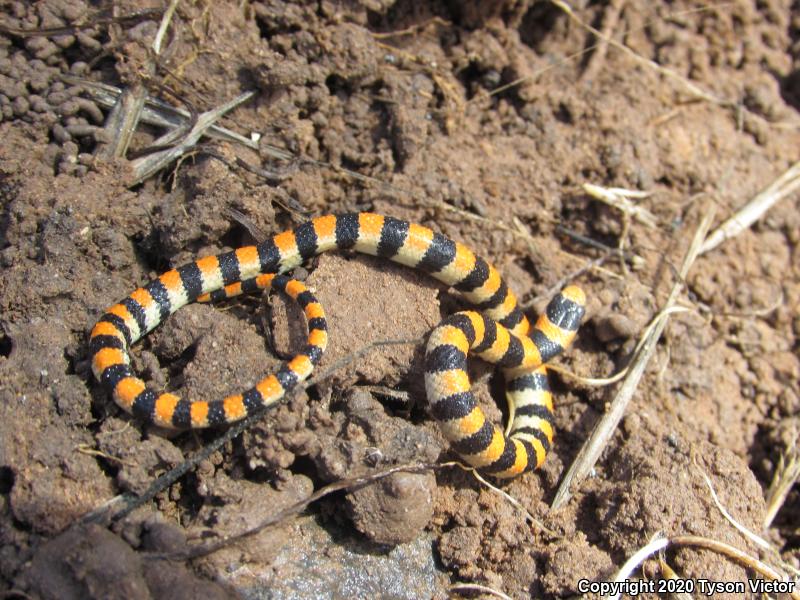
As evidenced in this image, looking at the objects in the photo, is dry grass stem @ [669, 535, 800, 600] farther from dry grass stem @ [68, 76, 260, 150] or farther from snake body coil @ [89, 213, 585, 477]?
dry grass stem @ [68, 76, 260, 150]

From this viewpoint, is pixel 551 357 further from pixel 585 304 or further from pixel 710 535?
pixel 710 535

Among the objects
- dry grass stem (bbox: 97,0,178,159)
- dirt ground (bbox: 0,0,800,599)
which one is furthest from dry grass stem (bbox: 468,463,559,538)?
dry grass stem (bbox: 97,0,178,159)

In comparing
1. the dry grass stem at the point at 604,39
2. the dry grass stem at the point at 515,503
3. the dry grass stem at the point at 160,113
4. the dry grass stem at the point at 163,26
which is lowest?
the dry grass stem at the point at 515,503

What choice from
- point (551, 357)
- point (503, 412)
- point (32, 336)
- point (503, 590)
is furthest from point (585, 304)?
point (32, 336)

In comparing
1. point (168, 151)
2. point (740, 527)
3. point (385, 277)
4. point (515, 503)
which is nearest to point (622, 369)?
point (740, 527)

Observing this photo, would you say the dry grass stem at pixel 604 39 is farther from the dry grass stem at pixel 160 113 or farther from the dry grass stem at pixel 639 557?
the dry grass stem at pixel 639 557

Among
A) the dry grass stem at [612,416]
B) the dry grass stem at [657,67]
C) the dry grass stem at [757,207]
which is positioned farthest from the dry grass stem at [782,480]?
the dry grass stem at [657,67]

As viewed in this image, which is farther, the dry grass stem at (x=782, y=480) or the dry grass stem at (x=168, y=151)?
the dry grass stem at (x=782, y=480)
